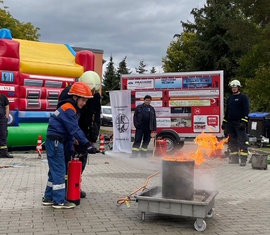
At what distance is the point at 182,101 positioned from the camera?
14164 millimetres

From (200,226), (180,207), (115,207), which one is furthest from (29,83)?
(200,226)

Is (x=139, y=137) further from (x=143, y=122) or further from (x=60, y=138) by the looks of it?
(x=60, y=138)

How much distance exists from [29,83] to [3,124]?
197cm

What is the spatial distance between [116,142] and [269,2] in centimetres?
2371

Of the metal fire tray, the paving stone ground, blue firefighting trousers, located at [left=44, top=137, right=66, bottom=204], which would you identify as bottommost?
the paving stone ground

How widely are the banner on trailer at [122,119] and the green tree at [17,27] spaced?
71.3 feet

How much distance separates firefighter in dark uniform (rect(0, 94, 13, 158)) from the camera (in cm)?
1192

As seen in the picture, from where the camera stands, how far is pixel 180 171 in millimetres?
5289

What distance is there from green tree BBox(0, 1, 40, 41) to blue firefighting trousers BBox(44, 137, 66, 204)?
1122 inches

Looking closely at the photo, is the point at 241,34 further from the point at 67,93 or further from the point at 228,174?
the point at 67,93

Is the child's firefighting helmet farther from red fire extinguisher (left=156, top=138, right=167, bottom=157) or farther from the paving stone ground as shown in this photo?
red fire extinguisher (left=156, top=138, right=167, bottom=157)

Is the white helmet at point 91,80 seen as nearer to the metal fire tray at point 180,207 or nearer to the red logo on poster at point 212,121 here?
the metal fire tray at point 180,207

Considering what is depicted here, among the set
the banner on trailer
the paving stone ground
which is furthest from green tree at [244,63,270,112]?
the paving stone ground

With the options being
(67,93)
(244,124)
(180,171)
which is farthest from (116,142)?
(180,171)
